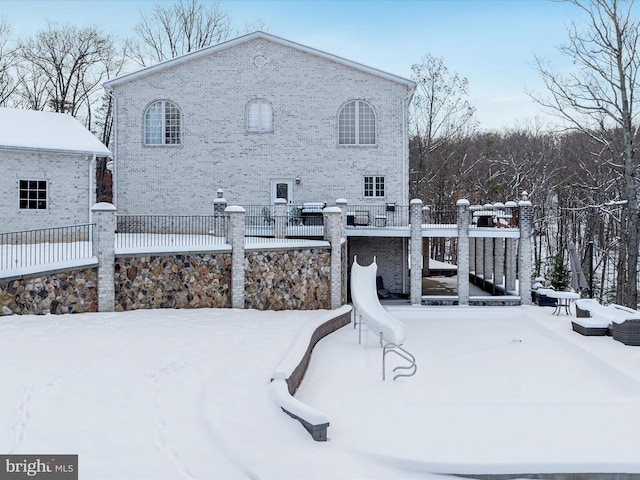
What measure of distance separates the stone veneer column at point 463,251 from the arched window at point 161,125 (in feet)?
36.6

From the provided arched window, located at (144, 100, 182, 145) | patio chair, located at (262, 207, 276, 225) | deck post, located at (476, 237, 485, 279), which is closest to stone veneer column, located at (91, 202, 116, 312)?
patio chair, located at (262, 207, 276, 225)

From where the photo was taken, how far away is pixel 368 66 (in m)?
20.1

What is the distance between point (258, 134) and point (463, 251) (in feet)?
29.5

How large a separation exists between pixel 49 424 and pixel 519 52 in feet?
81.5

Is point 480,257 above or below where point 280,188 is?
below

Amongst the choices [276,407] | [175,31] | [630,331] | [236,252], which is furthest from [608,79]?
[175,31]

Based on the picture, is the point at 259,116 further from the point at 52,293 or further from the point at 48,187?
the point at 52,293

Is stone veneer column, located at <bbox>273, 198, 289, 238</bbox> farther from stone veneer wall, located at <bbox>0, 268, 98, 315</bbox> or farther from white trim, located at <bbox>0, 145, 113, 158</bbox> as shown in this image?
stone veneer wall, located at <bbox>0, 268, 98, 315</bbox>

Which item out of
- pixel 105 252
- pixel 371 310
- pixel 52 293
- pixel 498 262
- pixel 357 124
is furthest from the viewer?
pixel 498 262

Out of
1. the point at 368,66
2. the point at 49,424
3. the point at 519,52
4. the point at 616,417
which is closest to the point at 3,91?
the point at 368,66

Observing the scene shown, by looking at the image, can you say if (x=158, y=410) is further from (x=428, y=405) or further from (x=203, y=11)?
(x=203, y=11)

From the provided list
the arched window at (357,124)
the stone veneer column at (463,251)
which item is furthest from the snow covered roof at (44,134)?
the stone veneer column at (463,251)

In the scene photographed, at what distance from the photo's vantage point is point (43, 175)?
16.9 m

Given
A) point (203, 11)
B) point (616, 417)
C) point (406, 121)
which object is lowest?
point (616, 417)
